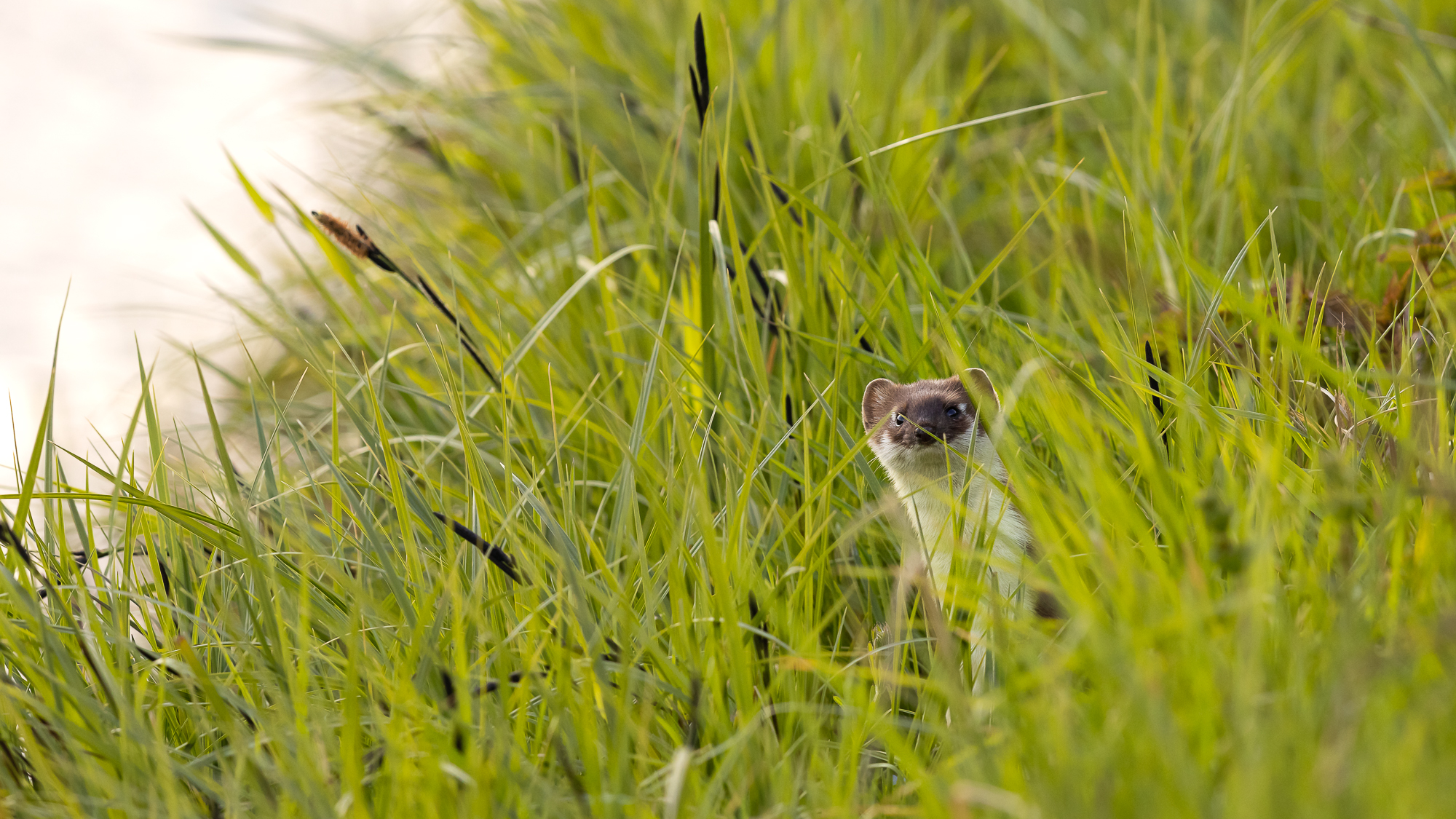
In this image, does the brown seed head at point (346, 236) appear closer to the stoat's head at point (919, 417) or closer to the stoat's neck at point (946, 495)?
the stoat's head at point (919, 417)

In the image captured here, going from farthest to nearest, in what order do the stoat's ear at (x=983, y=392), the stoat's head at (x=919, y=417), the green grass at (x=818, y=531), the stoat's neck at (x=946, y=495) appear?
the stoat's head at (x=919, y=417), the stoat's neck at (x=946, y=495), the stoat's ear at (x=983, y=392), the green grass at (x=818, y=531)

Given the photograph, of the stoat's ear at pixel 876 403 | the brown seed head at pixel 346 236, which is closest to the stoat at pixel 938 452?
the stoat's ear at pixel 876 403

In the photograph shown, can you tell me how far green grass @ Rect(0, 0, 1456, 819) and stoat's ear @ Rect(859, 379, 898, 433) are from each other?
5cm

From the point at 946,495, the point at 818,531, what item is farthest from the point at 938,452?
the point at 818,531

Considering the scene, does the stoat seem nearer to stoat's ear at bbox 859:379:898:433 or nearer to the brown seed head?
stoat's ear at bbox 859:379:898:433

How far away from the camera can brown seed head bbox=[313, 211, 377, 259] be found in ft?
8.43

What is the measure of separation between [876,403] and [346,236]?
1530 millimetres

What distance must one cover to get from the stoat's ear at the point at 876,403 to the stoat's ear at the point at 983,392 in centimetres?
27

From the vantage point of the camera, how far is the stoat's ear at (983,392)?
6.15 ft

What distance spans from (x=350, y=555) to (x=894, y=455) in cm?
162

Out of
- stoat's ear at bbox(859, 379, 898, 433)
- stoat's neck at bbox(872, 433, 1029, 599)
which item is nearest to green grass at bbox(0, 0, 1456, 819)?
stoat's ear at bbox(859, 379, 898, 433)

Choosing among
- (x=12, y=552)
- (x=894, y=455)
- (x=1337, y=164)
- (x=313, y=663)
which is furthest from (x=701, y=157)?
(x=1337, y=164)

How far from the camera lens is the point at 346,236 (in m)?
2.58

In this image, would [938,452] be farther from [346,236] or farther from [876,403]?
[346,236]
